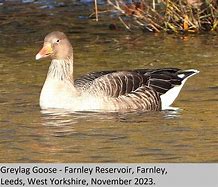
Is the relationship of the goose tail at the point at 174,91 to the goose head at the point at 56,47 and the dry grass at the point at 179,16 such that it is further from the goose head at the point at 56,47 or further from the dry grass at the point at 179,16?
the dry grass at the point at 179,16

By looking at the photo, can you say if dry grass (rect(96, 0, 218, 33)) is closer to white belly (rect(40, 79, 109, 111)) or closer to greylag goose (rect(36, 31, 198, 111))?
greylag goose (rect(36, 31, 198, 111))

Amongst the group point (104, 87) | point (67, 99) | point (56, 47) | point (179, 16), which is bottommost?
point (179, 16)

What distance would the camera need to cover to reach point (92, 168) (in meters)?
11.7

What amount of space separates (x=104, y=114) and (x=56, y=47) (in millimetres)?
1293

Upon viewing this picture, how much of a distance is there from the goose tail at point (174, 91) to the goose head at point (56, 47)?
146 cm

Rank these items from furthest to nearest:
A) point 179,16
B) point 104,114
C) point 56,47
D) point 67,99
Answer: point 179,16 → point 56,47 → point 67,99 → point 104,114

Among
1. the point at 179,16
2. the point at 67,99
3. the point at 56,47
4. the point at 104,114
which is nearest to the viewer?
the point at 104,114

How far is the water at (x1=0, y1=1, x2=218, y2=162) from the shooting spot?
512 inches

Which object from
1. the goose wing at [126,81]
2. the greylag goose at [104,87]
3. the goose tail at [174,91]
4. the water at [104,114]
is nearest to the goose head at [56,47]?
the greylag goose at [104,87]

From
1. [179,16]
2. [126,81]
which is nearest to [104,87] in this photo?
[126,81]

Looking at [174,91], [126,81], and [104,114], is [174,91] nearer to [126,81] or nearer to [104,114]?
[126,81]

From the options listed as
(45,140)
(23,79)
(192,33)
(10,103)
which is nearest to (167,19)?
(192,33)

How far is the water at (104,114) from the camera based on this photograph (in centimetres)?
1300

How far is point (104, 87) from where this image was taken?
14836mm
